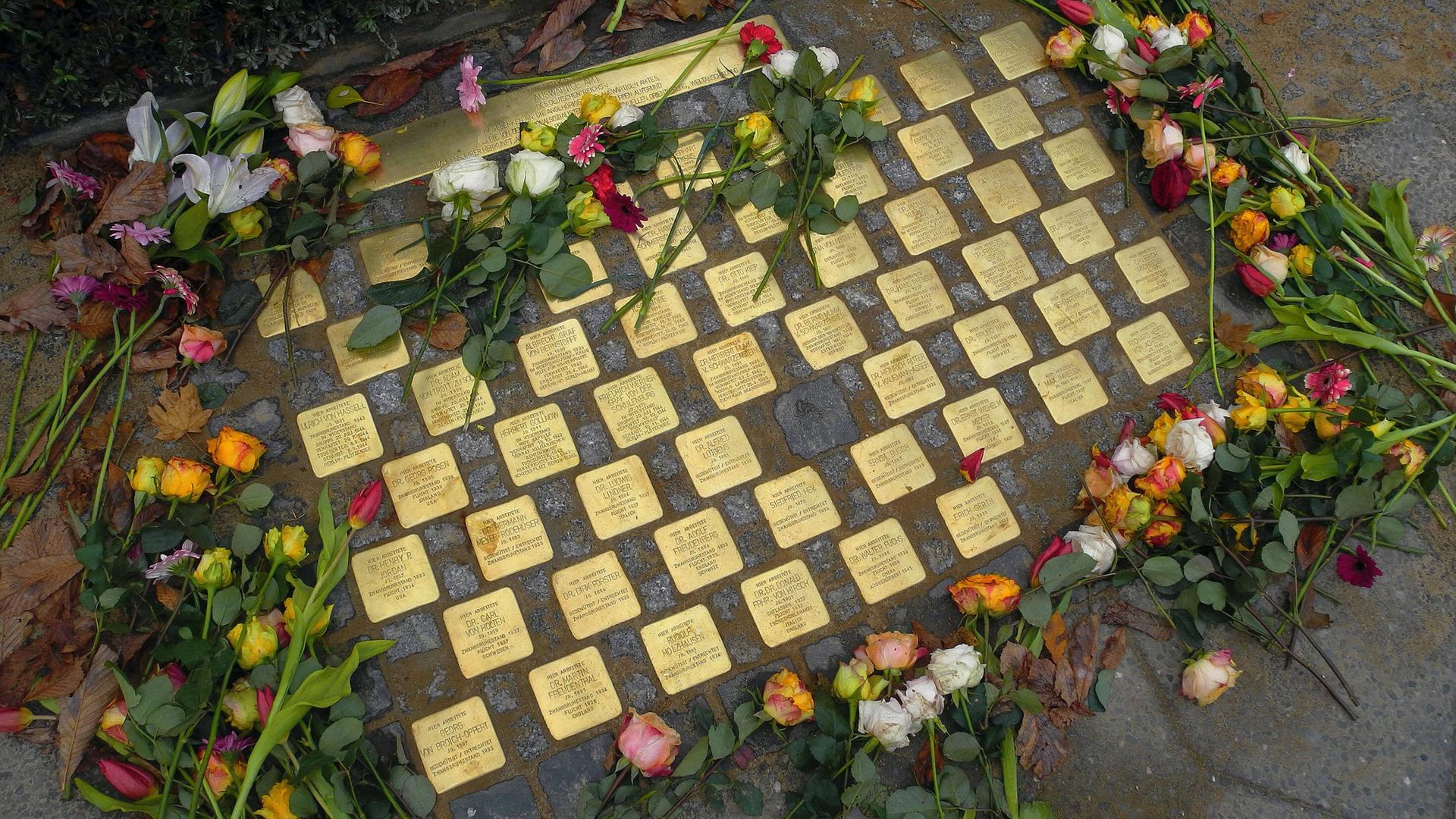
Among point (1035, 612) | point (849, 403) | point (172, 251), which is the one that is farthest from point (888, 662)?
point (172, 251)

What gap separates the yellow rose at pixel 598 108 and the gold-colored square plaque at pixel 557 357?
69 cm

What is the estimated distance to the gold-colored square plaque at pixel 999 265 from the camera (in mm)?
3277

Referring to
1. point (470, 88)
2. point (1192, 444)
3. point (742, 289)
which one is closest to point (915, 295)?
point (742, 289)

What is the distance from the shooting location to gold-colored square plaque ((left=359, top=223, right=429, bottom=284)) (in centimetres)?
310

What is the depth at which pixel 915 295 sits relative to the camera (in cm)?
325

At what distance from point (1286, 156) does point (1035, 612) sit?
1.82 metres

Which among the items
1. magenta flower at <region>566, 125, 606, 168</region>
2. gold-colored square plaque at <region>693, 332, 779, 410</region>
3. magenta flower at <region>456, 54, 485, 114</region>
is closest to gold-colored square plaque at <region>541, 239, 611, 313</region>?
magenta flower at <region>566, 125, 606, 168</region>

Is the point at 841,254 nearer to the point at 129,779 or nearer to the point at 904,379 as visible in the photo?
the point at 904,379

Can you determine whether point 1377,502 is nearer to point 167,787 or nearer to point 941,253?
point 941,253

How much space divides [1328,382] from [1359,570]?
1.94 feet

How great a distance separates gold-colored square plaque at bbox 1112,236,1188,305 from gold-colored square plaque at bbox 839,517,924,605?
1187 millimetres

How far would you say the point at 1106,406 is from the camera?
3.16 m

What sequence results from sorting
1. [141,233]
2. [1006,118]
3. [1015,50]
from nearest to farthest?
[141,233], [1006,118], [1015,50]

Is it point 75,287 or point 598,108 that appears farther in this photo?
point 598,108
